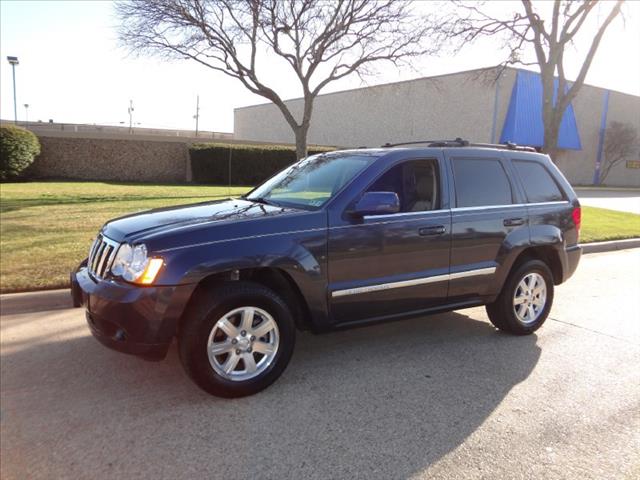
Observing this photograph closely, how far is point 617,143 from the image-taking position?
128ft

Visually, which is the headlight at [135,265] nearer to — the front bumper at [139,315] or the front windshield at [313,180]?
the front bumper at [139,315]

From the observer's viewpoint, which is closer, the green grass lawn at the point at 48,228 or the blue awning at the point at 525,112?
the green grass lawn at the point at 48,228

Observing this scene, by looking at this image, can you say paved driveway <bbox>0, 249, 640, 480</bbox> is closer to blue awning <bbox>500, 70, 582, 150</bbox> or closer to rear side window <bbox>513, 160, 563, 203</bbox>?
rear side window <bbox>513, 160, 563, 203</bbox>

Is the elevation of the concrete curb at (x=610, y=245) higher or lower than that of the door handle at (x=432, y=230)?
lower

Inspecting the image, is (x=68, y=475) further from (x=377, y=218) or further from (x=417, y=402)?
(x=377, y=218)

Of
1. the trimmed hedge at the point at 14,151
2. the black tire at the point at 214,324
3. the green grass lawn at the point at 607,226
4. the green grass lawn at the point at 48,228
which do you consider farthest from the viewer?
the trimmed hedge at the point at 14,151

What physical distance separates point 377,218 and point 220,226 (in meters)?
1.27

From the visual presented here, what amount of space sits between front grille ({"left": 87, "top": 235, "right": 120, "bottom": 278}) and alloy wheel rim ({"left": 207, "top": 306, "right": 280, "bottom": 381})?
0.89 meters

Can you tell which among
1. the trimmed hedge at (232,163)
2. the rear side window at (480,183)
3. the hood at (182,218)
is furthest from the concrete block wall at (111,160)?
the rear side window at (480,183)

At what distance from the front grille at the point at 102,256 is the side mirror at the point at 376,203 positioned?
177cm

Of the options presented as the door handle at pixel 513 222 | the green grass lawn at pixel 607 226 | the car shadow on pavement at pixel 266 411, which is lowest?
the car shadow on pavement at pixel 266 411

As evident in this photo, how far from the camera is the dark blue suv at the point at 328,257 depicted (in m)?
3.33

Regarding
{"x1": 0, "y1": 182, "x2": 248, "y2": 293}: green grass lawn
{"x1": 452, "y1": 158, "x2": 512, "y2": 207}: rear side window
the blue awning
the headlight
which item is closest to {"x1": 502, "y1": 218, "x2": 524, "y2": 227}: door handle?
{"x1": 452, "y1": 158, "x2": 512, "y2": 207}: rear side window

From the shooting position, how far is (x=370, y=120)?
41562 mm
